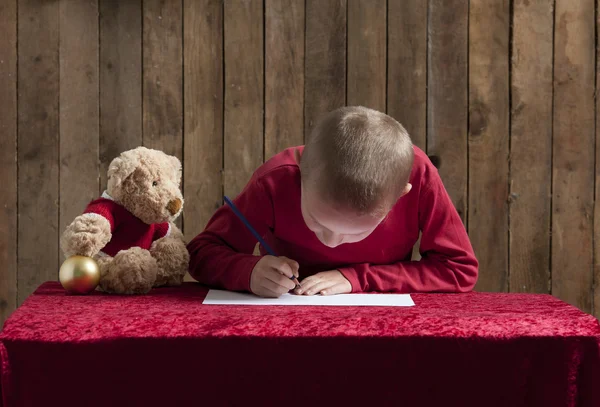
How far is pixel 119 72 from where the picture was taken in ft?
6.79

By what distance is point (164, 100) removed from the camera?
6.82ft

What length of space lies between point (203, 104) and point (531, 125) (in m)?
0.92

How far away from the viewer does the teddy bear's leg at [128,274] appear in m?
1.18

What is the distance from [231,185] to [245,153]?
0.10 metres

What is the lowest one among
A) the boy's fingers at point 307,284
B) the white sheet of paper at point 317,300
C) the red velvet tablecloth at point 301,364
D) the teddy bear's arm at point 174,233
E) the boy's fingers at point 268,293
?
the red velvet tablecloth at point 301,364

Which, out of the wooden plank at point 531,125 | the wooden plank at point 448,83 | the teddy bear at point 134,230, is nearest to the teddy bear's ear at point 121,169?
the teddy bear at point 134,230

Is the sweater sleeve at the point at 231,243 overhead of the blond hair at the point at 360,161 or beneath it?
beneath

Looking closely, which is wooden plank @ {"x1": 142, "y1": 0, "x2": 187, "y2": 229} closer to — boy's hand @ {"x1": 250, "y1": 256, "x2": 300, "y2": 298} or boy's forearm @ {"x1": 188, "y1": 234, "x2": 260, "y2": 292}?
boy's forearm @ {"x1": 188, "y1": 234, "x2": 260, "y2": 292}

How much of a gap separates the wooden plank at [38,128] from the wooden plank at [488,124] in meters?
1.17

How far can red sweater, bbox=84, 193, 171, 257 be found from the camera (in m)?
1.26

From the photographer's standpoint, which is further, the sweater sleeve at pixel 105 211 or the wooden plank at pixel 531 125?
the wooden plank at pixel 531 125

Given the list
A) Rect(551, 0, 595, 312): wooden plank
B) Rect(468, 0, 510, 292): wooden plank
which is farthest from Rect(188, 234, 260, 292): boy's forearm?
Rect(551, 0, 595, 312): wooden plank

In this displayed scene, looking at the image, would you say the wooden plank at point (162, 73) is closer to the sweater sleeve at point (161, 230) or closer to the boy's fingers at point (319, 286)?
the sweater sleeve at point (161, 230)

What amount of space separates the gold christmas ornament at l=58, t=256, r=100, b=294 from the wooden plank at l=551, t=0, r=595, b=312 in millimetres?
1416
